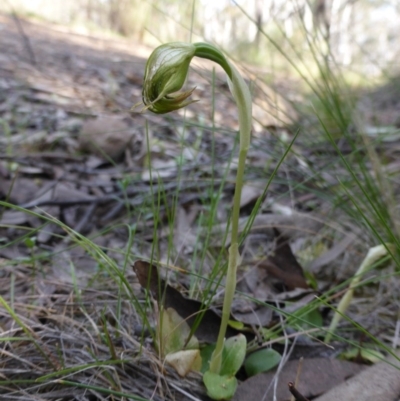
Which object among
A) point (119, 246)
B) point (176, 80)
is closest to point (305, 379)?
point (176, 80)

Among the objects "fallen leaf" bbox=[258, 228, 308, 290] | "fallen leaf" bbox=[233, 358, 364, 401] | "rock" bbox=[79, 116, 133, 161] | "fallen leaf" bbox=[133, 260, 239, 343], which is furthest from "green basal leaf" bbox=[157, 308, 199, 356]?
"rock" bbox=[79, 116, 133, 161]

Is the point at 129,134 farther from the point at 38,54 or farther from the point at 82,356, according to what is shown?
the point at 38,54

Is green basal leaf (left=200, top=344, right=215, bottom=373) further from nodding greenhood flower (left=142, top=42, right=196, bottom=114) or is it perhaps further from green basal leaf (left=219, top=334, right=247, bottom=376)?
nodding greenhood flower (left=142, top=42, right=196, bottom=114)

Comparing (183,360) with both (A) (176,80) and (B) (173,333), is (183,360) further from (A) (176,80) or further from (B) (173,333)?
(A) (176,80)

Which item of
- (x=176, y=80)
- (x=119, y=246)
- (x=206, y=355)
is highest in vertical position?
(x=176, y=80)

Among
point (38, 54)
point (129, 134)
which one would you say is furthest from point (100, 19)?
point (129, 134)

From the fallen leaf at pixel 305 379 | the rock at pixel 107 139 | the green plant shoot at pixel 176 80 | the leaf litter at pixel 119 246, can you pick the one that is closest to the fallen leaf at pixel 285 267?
the leaf litter at pixel 119 246
